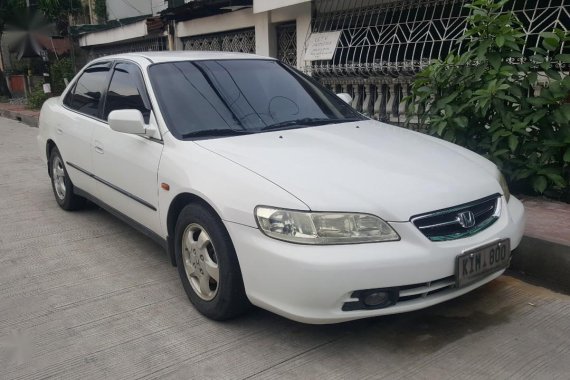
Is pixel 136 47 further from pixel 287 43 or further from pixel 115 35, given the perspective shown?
pixel 287 43

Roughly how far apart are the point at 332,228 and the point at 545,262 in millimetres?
1910

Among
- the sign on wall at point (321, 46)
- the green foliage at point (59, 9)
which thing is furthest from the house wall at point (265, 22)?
the green foliage at point (59, 9)

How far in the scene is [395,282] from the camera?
2.48m

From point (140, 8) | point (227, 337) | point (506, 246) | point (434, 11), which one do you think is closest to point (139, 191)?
point (227, 337)

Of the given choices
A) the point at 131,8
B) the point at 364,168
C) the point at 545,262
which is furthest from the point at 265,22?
the point at 131,8

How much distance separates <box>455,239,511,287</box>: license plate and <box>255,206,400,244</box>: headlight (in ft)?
1.30

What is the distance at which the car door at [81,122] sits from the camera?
4.41m

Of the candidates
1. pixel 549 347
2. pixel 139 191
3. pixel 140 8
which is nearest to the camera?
pixel 549 347

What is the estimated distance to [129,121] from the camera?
11.0 feet

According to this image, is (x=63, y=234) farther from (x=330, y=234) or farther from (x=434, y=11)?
(x=434, y=11)

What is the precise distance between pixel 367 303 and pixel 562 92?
2806 millimetres

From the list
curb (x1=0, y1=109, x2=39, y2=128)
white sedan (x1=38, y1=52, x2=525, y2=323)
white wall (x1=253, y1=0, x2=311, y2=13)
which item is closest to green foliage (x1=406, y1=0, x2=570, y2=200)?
white sedan (x1=38, y1=52, x2=525, y2=323)

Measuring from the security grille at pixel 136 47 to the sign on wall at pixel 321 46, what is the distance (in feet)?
21.6

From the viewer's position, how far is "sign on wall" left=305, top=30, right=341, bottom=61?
8.10 metres
